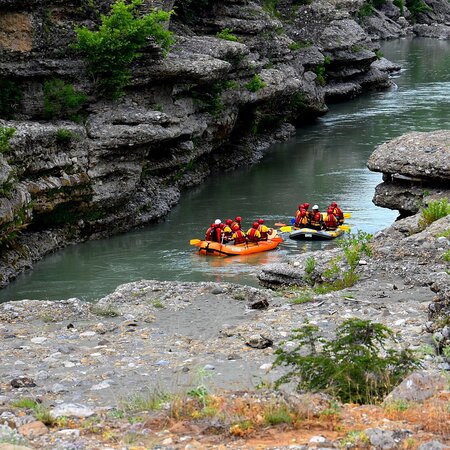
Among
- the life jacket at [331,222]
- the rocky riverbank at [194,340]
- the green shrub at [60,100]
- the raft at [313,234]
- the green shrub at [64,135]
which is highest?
the green shrub at [60,100]

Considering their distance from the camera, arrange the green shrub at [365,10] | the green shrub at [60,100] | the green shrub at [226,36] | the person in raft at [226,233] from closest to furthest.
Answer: the person in raft at [226,233]
the green shrub at [60,100]
the green shrub at [226,36]
the green shrub at [365,10]

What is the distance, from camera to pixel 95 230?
3225 centimetres

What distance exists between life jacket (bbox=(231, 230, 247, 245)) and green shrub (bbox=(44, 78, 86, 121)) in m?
7.46

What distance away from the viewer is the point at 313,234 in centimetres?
3103

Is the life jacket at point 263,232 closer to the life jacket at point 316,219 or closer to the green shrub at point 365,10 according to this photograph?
the life jacket at point 316,219

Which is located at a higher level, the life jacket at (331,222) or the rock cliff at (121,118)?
the rock cliff at (121,118)

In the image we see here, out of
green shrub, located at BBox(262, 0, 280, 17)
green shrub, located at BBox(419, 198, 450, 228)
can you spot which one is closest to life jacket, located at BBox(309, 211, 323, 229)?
green shrub, located at BBox(419, 198, 450, 228)

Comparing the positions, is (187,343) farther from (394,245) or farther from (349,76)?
(349,76)

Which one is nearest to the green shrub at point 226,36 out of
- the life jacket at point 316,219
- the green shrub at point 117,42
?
the green shrub at point 117,42

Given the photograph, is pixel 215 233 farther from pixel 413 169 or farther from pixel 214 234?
pixel 413 169

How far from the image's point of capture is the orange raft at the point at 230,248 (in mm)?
29297

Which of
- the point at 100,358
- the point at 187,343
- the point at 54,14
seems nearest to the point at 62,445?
the point at 100,358

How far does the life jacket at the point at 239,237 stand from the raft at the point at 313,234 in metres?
2.07

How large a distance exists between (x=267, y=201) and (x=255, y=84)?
8619 mm
